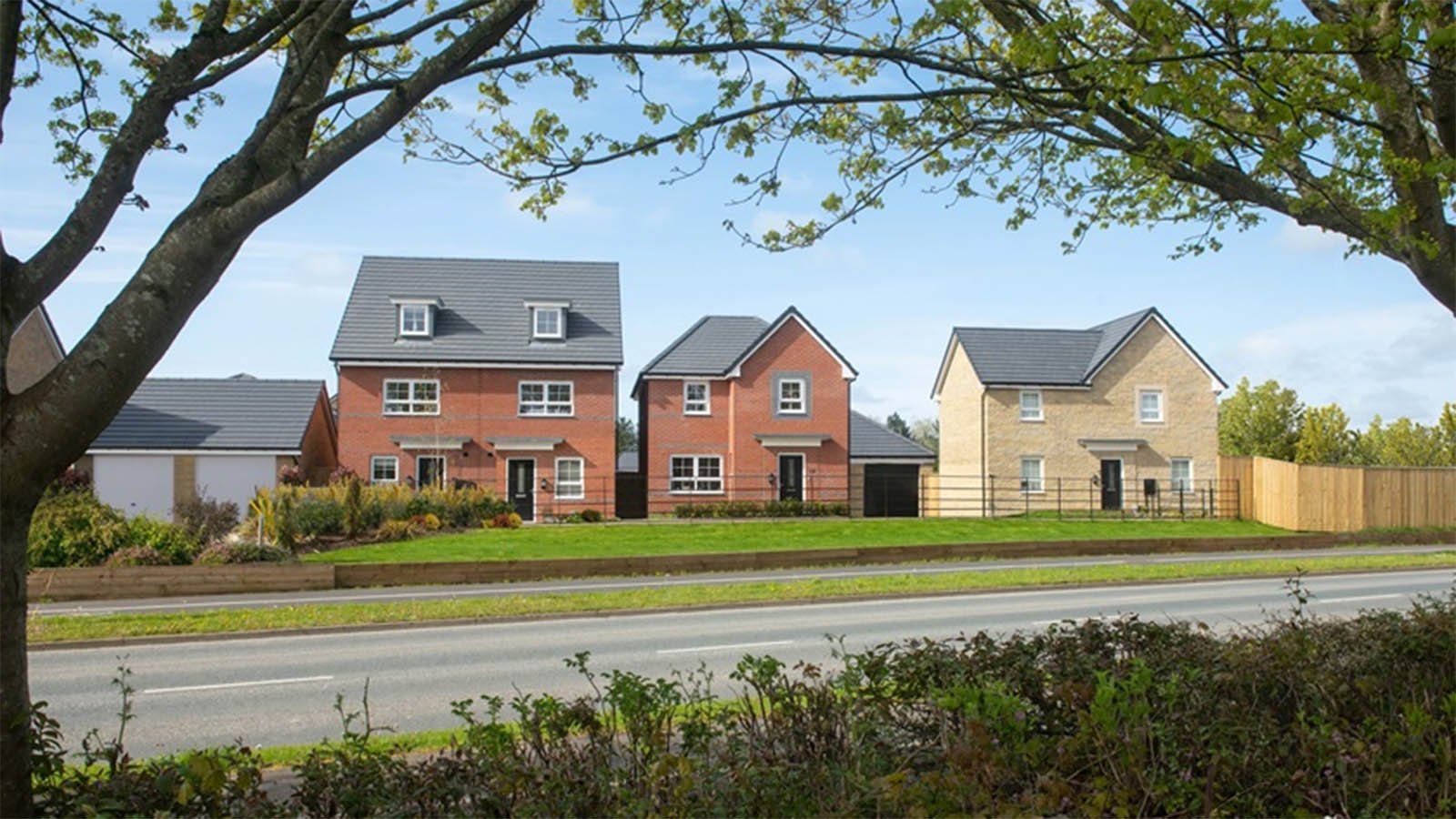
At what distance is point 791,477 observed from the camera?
46.8m

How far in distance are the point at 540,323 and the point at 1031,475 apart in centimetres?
2202

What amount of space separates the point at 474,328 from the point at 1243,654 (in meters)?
41.5

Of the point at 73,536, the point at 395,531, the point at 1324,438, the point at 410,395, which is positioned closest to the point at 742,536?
the point at 395,531

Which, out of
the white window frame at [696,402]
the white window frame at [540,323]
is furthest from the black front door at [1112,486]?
the white window frame at [540,323]

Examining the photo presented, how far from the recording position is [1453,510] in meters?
39.7

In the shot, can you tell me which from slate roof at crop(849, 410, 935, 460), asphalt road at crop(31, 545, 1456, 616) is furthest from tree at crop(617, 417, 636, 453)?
asphalt road at crop(31, 545, 1456, 616)

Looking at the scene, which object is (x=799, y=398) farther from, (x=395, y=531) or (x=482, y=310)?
(x=395, y=531)

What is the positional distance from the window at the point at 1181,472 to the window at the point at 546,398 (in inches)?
1021

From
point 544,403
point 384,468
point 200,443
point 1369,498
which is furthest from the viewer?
point 544,403

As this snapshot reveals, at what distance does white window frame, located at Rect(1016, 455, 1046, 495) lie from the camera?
158 ft

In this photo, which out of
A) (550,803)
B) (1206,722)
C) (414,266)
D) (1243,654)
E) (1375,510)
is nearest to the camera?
(550,803)

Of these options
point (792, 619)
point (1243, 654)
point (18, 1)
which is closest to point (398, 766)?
point (18, 1)

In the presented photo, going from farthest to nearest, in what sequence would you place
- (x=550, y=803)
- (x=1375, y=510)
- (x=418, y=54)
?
(x=1375, y=510)
(x=418, y=54)
(x=550, y=803)

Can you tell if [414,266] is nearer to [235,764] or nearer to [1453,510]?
[1453,510]
